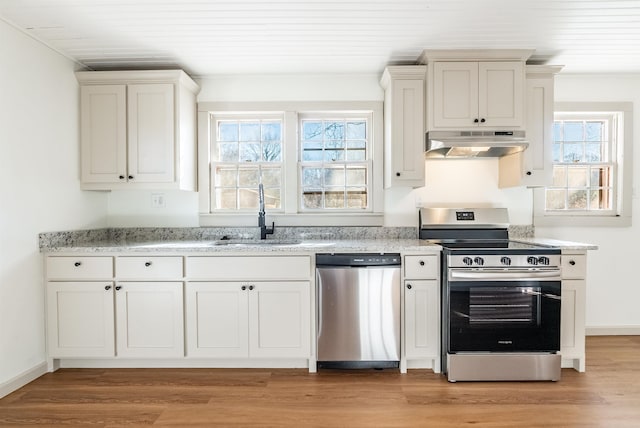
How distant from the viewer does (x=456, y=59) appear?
9.95 ft

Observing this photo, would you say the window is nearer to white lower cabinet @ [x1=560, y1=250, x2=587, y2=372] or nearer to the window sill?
white lower cabinet @ [x1=560, y1=250, x2=587, y2=372]

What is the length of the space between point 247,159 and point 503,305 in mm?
2393

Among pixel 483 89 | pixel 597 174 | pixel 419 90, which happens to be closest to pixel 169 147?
pixel 419 90

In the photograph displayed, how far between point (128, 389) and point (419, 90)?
297 cm

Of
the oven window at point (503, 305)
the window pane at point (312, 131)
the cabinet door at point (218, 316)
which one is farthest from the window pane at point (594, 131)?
the cabinet door at point (218, 316)

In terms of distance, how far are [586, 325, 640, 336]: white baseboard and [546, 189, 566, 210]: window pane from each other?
1.11 m

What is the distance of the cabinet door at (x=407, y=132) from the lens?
3.13m

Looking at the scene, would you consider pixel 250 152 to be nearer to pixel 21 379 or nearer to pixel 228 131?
pixel 228 131

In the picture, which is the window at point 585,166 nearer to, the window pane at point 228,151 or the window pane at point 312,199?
the window pane at point 312,199

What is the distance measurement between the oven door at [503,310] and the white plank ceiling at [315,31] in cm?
163

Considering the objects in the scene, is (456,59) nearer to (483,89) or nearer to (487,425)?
(483,89)

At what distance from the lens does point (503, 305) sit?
269cm

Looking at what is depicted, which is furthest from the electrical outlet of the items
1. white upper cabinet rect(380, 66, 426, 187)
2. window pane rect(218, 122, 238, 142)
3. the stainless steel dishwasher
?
white upper cabinet rect(380, 66, 426, 187)

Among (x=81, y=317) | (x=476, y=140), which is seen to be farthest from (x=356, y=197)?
(x=81, y=317)
